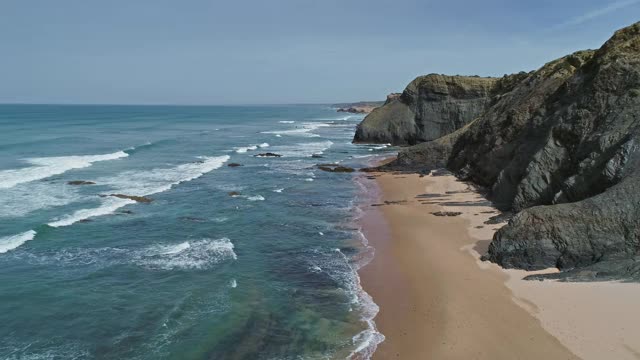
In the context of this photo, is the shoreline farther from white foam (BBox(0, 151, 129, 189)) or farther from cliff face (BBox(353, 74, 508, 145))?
cliff face (BBox(353, 74, 508, 145))

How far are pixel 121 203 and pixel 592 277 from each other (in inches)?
962

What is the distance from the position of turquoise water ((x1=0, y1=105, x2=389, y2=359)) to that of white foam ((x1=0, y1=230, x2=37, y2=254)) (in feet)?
0.14

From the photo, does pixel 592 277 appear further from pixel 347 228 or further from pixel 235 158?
pixel 235 158

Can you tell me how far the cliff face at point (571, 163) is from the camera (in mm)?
18109

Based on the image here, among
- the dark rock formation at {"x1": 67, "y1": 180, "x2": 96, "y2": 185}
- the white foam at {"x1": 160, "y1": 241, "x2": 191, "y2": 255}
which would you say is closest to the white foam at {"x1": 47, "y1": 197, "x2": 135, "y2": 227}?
the dark rock formation at {"x1": 67, "y1": 180, "x2": 96, "y2": 185}

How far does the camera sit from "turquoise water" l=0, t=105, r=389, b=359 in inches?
587

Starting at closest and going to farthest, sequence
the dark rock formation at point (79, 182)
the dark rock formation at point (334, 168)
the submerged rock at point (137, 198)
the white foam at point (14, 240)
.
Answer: the white foam at point (14, 240)
the submerged rock at point (137, 198)
the dark rock formation at point (79, 182)
the dark rock formation at point (334, 168)

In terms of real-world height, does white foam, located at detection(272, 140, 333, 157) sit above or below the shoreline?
above

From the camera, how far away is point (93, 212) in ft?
95.4

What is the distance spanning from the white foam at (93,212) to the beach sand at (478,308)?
14494 mm

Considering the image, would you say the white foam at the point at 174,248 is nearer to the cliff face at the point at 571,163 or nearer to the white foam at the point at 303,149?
the cliff face at the point at 571,163

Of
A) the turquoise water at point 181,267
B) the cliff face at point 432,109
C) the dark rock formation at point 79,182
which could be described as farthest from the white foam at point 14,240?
the cliff face at point 432,109

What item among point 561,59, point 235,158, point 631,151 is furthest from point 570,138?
point 235,158

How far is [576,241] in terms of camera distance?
59.8 ft
